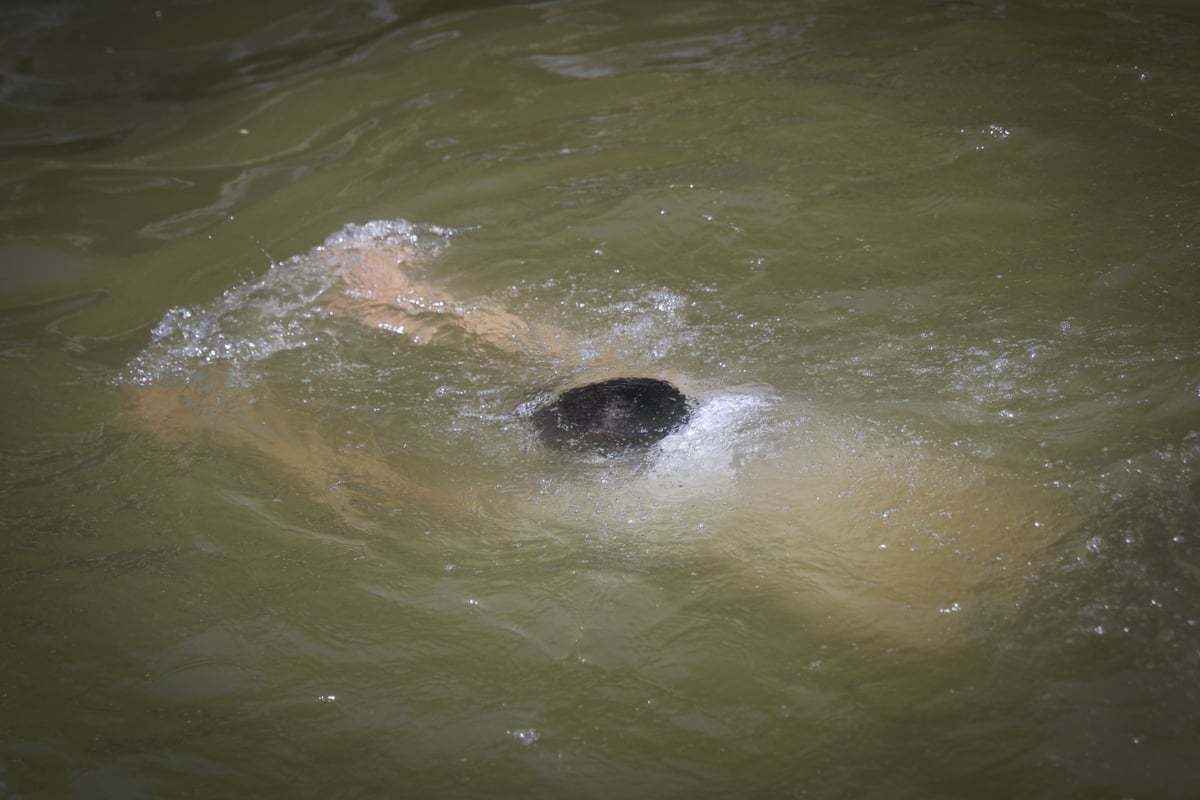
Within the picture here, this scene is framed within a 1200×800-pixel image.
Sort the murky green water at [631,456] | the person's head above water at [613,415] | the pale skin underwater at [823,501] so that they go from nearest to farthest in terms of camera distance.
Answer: the murky green water at [631,456], the pale skin underwater at [823,501], the person's head above water at [613,415]

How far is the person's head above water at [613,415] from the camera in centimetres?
244

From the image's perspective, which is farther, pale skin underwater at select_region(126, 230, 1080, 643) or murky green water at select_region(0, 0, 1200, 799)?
pale skin underwater at select_region(126, 230, 1080, 643)

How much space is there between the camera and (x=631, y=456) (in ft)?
7.95

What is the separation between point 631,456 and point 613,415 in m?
0.12

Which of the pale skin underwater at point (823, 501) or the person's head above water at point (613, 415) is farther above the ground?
the person's head above water at point (613, 415)

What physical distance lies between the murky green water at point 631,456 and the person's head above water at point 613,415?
0.21 feet

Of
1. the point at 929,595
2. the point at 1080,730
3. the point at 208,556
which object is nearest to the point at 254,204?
the point at 208,556

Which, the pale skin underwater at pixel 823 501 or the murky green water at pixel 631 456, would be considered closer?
the murky green water at pixel 631 456

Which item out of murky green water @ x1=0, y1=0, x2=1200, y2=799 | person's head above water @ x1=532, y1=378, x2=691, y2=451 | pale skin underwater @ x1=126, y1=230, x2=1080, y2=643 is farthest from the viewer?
person's head above water @ x1=532, y1=378, x2=691, y2=451

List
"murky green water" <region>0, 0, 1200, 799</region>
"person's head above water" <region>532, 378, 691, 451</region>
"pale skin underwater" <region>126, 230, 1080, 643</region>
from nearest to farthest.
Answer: "murky green water" <region>0, 0, 1200, 799</region>, "pale skin underwater" <region>126, 230, 1080, 643</region>, "person's head above water" <region>532, 378, 691, 451</region>

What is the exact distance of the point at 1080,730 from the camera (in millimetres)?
1740

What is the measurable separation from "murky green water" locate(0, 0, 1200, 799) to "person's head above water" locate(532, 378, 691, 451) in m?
0.07

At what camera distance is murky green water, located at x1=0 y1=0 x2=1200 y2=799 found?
185 centimetres

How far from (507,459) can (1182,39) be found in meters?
3.75
